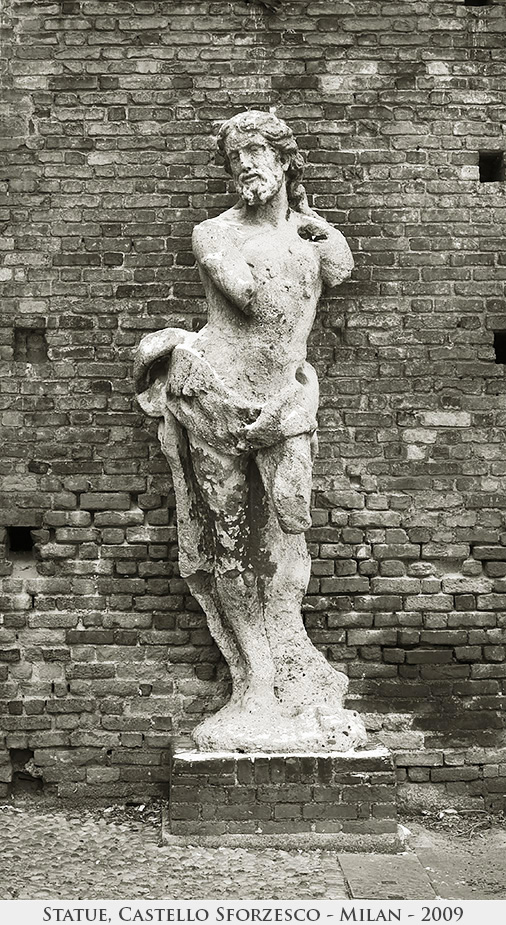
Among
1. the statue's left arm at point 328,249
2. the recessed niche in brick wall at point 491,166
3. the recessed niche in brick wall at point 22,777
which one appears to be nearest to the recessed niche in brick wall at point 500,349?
the recessed niche in brick wall at point 491,166

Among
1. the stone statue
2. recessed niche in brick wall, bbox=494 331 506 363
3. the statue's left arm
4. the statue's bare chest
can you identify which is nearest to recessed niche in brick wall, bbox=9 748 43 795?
the stone statue

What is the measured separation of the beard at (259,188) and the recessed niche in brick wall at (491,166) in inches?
52.2

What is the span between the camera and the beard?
15.0ft

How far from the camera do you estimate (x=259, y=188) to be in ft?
15.0

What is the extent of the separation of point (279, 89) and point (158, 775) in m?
3.37

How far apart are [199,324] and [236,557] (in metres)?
1.24

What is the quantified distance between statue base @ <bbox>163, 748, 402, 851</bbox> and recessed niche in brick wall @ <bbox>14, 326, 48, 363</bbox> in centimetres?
209

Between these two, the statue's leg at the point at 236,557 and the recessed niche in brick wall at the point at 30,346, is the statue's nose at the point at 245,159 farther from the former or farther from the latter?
the recessed niche in brick wall at the point at 30,346

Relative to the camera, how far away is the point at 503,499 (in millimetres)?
5234

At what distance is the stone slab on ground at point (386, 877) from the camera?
3.85 m

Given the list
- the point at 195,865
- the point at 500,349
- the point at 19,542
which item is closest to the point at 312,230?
the point at 500,349

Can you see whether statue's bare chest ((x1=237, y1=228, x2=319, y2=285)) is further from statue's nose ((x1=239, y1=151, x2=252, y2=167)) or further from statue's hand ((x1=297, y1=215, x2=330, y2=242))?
statue's nose ((x1=239, y1=151, x2=252, y2=167))

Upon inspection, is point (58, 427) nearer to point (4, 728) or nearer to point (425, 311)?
point (4, 728)

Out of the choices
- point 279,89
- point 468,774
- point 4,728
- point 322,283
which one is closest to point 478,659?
point 468,774
